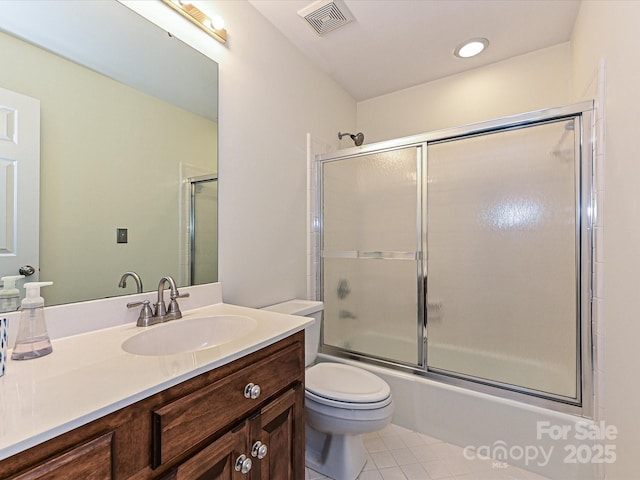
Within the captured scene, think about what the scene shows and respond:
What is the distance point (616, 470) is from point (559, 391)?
36 centimetres

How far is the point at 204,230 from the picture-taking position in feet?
4.49

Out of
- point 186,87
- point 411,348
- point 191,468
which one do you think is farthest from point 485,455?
point 186,87

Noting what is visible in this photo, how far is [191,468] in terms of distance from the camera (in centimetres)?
70

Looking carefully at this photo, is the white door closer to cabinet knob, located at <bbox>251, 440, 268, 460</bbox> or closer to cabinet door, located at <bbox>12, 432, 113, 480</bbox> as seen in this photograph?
cabinet door, located at <bbox>12, 432, 113, 480</bbox>

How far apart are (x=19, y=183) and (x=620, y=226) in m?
1.95

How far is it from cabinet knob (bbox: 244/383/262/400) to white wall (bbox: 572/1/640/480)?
1.18m

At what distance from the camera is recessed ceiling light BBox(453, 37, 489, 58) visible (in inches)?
74.3

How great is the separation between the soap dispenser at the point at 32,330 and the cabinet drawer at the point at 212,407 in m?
0.40

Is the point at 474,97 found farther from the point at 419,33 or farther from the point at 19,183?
the point at 19,183

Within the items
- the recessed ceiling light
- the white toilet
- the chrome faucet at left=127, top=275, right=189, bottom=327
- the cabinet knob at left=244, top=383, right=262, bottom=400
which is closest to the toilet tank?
the white toilet

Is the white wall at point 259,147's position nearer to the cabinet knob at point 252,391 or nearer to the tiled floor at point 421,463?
the cabinet knob at point 252,391

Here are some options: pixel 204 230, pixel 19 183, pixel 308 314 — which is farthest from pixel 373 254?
pixel 19 183

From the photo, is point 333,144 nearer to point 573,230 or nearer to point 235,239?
point 235,239

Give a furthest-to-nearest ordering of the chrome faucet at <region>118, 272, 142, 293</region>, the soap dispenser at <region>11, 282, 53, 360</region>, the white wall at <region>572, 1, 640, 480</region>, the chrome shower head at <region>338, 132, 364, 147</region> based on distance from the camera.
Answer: the chrome shower head at <region>338, 132, 364, 147</region>
the chrome faucet at <region>118, 272, 142, 293</region>
the white wall at <region>572, 1, 640, 480</region>
the soap dispenser at <region>11, 282, 53, 360</region>
